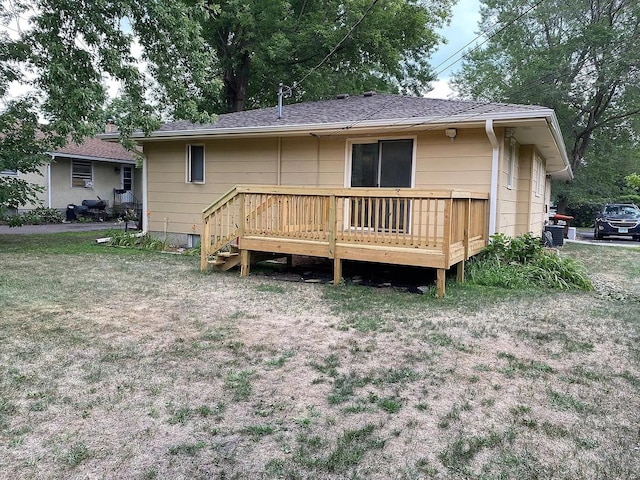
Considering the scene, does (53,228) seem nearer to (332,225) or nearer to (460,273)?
(332,225)

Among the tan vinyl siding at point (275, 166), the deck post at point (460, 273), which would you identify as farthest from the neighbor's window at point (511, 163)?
the deck post at point (460, 273)

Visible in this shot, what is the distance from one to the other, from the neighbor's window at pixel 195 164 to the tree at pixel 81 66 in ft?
2.98

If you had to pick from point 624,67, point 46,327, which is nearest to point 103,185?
point 46,327

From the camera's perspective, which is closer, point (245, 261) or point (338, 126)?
point (245, 261)

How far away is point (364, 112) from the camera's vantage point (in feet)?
28.6

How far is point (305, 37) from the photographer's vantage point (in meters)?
16.3

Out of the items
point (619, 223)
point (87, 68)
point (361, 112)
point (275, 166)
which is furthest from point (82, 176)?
point (619, 223)

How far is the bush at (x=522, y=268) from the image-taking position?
257 inches

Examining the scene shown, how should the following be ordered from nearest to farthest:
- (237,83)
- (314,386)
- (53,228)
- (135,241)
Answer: (314,386) → (135,241) → (53,228) → (237,83)

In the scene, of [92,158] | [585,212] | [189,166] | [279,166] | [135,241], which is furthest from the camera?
[585,212]

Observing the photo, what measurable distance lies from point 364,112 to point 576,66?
54.7 ft

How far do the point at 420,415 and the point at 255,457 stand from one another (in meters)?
0.98

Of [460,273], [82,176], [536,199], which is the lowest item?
[460,273]

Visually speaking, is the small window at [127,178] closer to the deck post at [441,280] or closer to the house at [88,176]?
the house at [88,176]
